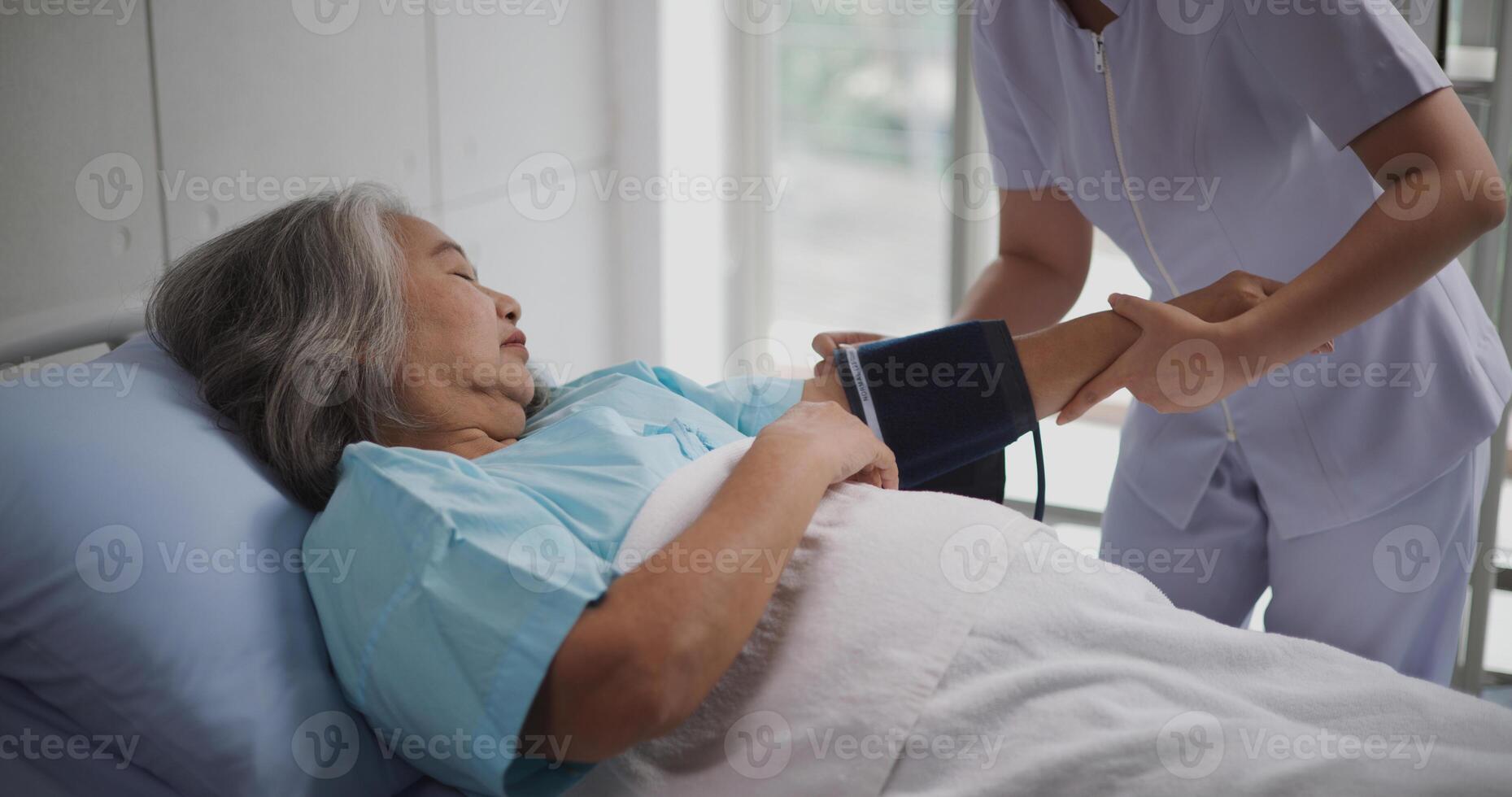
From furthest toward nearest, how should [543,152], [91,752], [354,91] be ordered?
[543,152], [354,91], [91,752]

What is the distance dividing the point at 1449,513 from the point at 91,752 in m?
1.62

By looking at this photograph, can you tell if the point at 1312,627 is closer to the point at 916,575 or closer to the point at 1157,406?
the point at 1157,406

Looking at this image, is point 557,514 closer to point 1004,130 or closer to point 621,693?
A: point 621,693

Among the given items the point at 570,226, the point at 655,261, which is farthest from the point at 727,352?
the point at 570,226

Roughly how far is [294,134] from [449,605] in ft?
4.20

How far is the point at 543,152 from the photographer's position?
8.89ft

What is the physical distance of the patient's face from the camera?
1329 millimetres

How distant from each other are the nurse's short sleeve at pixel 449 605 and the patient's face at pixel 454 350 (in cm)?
17

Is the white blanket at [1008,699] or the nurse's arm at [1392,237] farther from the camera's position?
the nurse's arm at [1392,237]

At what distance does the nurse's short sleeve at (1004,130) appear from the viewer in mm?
1670

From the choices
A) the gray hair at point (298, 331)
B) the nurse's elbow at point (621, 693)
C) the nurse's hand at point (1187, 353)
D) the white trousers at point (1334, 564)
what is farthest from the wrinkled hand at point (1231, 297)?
the gray hair at point (298, 331)

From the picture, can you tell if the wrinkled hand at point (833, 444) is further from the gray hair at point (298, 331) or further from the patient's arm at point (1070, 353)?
the gray hair at point (298, 331)

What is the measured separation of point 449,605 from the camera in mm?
1013

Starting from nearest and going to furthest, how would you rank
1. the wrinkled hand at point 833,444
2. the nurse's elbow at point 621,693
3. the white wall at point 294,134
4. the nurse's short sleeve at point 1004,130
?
the nurse's elbow at point 621,693, the wrinkled hand at point 833,444, the white wall at point 294,134, the nurse's short sleeve at point 1004,130
